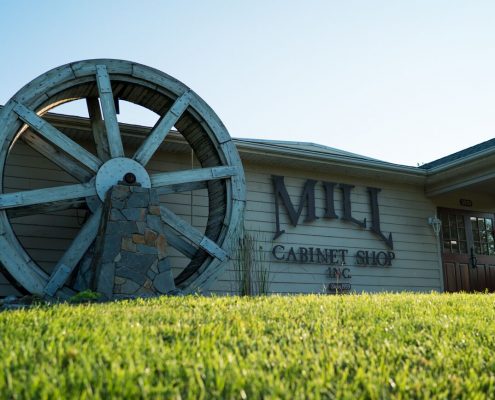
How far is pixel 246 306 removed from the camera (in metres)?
4.18

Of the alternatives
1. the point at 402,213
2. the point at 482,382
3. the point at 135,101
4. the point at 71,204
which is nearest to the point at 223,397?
the point at 482,382

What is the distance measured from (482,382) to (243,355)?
3.63 ft

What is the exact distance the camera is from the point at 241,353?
272cm

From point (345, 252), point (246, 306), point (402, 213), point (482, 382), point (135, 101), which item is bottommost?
point (482, 382)

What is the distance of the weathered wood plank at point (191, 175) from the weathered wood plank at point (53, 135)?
0.76 metres

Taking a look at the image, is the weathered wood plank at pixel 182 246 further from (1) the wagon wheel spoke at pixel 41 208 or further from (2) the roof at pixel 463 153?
(2) the roof at pixel 463 153

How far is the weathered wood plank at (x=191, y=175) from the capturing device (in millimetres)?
6961

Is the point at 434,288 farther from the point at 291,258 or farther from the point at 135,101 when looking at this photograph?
the point at 135,101

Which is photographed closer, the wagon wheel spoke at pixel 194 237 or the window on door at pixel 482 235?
the wagon wheel spoke at pixel 194 237

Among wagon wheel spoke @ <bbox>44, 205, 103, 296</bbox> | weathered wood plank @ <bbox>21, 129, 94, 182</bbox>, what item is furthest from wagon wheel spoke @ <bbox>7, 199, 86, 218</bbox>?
weathered wood plank @ <bbox>21, 129, 94, 182</bbox>

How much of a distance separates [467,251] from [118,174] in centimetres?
732

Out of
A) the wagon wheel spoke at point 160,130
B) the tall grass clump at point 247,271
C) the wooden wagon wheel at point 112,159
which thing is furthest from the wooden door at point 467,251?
the wagon wheel spoke at point 160,130

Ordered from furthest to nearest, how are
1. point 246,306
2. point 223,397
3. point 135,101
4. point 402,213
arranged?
point 402,213, point 135,101, point 246,306, point 223,397

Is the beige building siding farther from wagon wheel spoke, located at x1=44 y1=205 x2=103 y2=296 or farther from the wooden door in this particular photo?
wagon wheel spoke, located at x1=44 y1=205 x2=103 y2=296
